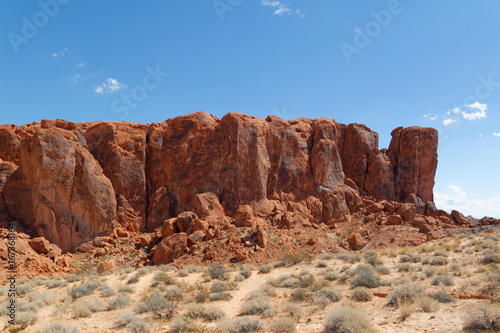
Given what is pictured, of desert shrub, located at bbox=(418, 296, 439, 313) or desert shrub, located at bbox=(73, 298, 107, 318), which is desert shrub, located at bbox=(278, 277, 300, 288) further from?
desert shrub, located at bbox=(73, 298, 107, 318)

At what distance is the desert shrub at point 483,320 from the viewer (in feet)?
22.2

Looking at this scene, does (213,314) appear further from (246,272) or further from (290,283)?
(246,272)

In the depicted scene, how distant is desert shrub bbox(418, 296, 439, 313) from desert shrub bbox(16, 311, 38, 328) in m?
12.2

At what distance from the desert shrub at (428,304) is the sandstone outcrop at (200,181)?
44.7 feet

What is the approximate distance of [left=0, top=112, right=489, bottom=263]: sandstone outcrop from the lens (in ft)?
75.1

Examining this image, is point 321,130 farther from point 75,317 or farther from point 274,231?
point 75,317

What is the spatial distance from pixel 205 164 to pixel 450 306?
21543mm

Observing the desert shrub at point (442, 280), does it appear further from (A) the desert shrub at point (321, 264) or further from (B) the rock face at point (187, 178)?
(B) the rock face at point (187, 178)

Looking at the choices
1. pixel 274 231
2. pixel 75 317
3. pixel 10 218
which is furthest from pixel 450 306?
pixel 10 218

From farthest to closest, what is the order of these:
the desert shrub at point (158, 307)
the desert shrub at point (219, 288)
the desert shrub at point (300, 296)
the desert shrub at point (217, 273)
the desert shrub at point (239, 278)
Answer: the desert shrub at point (217, 273)
the desert shrub at point (239, 278)
the desert shrub at point (219, 288)
the desert shrub at point (300, 296)
the desert shrub at point (158, 307)

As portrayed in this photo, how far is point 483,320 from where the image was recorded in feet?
22.7

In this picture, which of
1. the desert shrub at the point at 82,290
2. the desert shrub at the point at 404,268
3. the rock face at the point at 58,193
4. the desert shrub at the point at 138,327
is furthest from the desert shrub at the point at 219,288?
the rock face at the point at 58,193

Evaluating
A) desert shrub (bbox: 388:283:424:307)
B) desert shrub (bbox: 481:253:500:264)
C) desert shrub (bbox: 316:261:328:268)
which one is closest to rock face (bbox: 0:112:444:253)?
desert shrub (bbox: 316:261:328:268)

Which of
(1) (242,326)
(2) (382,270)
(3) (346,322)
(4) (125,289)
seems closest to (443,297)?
(3) (346,322)
